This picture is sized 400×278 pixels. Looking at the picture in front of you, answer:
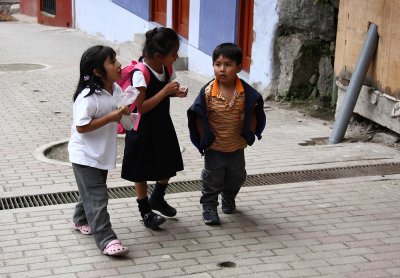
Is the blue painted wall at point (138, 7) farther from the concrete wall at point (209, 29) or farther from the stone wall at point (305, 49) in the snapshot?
the stone wall at point (305, 49)

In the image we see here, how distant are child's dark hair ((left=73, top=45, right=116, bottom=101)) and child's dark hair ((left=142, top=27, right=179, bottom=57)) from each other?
0.32 metres

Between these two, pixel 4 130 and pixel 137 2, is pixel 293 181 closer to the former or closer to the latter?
pixel 4 130

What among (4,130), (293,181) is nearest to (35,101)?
(4,130)

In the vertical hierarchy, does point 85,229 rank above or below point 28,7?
below

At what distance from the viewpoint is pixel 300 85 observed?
33.7 feet

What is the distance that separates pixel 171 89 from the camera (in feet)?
16.4

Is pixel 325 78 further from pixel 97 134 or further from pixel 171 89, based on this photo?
pixel 97 134

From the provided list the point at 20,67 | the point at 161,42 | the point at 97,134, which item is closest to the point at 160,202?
the point at 97,134

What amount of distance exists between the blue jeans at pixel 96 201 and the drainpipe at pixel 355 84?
393 centimetres

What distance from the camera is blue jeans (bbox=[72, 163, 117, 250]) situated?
4.86 m

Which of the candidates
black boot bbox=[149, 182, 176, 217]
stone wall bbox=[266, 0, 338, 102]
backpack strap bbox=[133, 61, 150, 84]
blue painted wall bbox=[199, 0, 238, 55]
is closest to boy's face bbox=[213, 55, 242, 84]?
backpack strap bbox=[133, 61, 150, 84]

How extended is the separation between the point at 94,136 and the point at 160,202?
3.01 feet

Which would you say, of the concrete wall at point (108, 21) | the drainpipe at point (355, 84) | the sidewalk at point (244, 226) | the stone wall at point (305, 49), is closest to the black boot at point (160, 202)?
the sidewalk at point (244, 226)

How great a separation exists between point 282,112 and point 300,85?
0.62m
